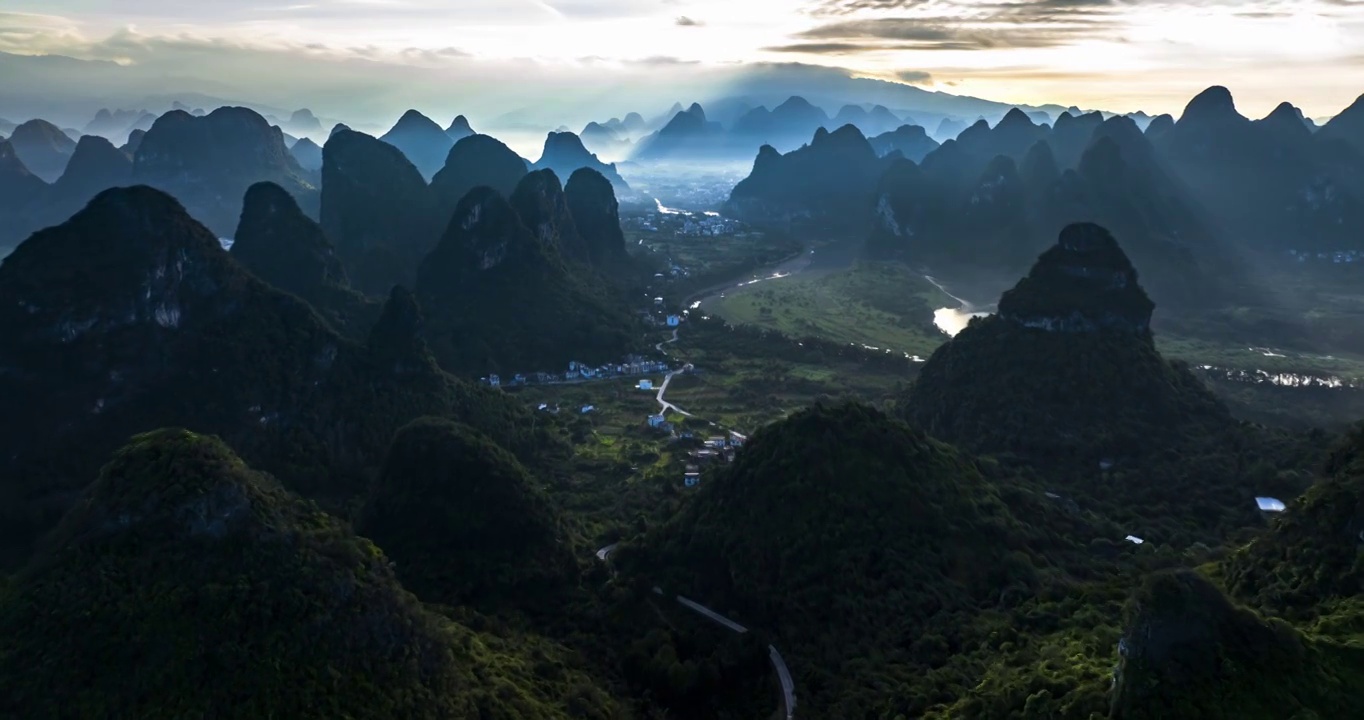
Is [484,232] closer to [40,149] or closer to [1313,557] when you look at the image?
[1313,557]

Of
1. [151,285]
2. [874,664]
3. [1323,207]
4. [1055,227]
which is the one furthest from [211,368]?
[1323,207]

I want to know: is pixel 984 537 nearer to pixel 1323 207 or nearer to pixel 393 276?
pixel 393 276

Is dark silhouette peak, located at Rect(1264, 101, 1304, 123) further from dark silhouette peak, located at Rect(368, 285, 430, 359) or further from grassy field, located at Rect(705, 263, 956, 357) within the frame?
dark silhouette peak, located at Rect(368, 285, 430, 359)

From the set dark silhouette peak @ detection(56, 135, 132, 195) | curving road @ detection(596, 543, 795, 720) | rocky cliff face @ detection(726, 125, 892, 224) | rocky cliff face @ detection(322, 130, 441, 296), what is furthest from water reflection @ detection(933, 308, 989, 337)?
dark silhouette peak @ detection(56, 135, 132, 195)

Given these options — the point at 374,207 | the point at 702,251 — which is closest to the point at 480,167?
the point at 374,207

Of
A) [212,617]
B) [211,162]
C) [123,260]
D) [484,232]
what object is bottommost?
[212,617]

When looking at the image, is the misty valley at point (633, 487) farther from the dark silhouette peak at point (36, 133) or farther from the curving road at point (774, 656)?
the dark silhouette peak at point (36, 133)
